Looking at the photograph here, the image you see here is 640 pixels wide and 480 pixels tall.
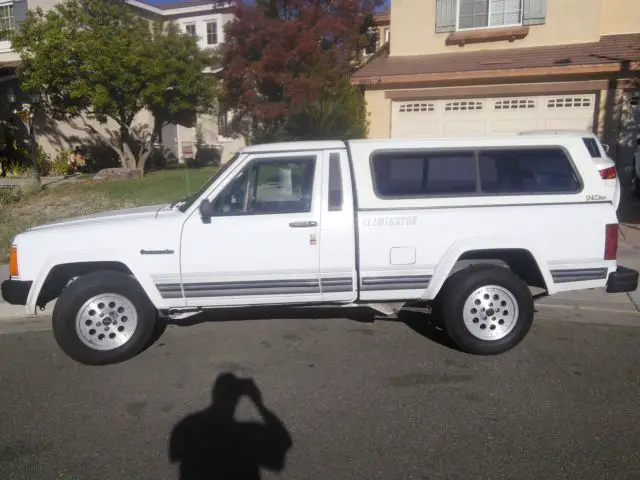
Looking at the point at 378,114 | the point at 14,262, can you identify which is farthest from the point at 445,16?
the point at 14,262

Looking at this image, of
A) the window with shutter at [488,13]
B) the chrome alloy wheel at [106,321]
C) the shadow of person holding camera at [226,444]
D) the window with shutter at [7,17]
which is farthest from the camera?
the window with shutter at [7,17]

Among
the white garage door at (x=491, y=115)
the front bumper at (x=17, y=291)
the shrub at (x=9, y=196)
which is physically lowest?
the shrub at (x=9, y=196)

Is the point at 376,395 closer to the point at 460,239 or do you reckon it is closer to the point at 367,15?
the point at 460,239

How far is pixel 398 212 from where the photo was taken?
16.1 feet

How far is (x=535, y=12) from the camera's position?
45.2ft

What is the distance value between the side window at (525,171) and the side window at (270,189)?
1.57 metres

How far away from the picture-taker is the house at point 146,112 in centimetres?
2106

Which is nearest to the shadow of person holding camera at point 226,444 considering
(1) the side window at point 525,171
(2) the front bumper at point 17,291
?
(2) the front bumper at point 17,291

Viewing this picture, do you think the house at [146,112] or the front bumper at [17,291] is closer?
the front bumper at [17,291]

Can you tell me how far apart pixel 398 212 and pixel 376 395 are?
5.10 feet

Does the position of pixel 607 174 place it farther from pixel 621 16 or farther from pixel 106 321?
pixel 621 16

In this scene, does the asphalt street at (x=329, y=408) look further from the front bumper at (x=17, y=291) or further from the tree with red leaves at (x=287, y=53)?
the tree with red leaves at (x=287, y=53)

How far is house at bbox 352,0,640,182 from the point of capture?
12.6 metres

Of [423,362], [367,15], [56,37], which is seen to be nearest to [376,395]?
[423,362]
